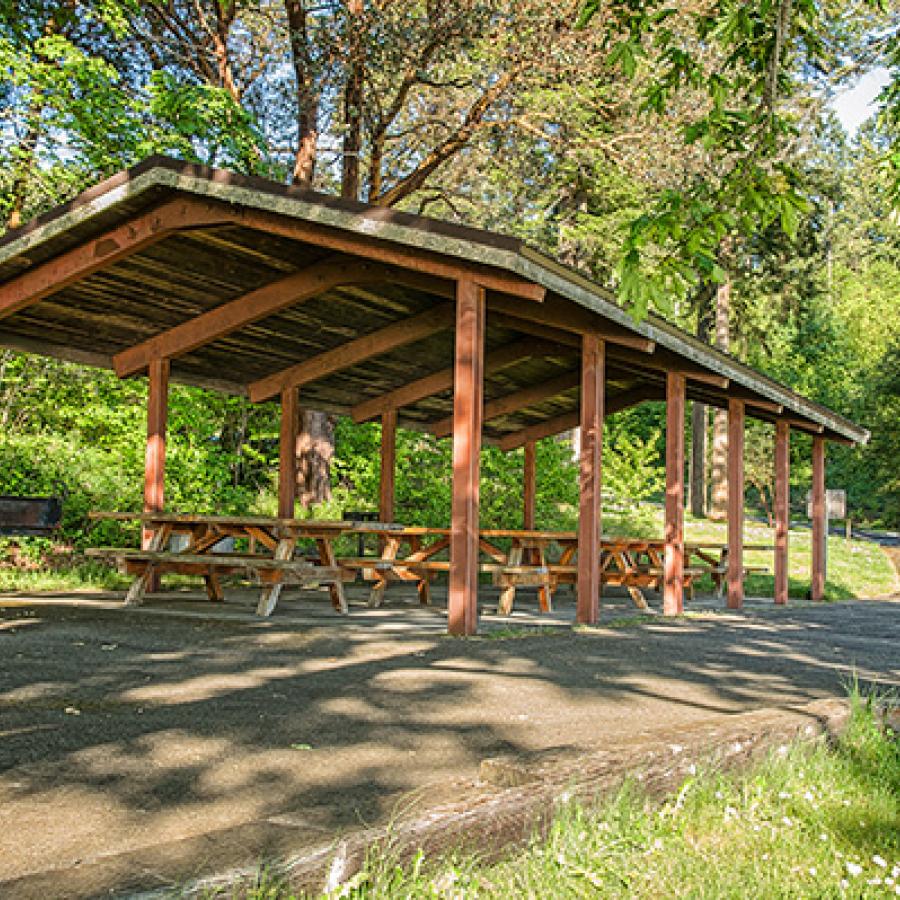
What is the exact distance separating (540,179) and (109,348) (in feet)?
41.2

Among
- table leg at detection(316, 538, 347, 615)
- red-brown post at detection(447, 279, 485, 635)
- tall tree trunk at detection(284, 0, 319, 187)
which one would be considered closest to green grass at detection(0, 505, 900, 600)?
table leg at detection(316, 538, 347, 615)

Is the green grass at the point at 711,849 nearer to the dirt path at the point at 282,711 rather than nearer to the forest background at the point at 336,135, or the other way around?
the dirt path at the point at 282,711

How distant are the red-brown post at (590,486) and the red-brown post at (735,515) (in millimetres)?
3693

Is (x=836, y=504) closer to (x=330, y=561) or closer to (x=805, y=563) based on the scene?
(x=805, y=563)

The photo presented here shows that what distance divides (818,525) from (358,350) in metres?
7.94

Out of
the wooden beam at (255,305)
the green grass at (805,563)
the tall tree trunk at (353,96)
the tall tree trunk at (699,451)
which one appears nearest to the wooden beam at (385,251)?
the wooden beam at (255,305)

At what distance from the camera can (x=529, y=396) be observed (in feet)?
47.7

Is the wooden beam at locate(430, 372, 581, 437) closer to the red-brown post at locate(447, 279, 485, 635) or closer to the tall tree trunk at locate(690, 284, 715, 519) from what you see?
the red-brown post at locate(447, 279, 485, 635)

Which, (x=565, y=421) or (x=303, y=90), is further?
(x=303, y=90)

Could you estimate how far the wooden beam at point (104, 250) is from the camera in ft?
27.5

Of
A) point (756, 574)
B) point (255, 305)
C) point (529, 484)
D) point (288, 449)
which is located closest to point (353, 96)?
point (529, 484)

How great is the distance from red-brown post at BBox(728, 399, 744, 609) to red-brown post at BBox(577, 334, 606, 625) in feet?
12.1

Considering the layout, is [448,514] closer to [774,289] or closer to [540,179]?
[540,179]

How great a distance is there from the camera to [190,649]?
21.9 ft
